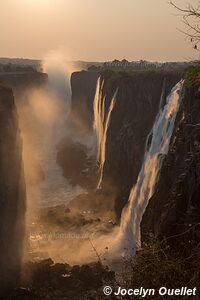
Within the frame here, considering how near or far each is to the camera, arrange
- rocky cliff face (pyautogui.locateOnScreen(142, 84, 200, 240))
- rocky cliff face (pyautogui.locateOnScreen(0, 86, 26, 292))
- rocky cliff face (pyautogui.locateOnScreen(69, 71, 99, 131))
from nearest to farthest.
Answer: rocky cliff face (pyautogui.locateOnScreen(142, 84, 200, 240)) → rocky cliff face (pyautogui.locateOnScreen(0, 86, 26, 292)) → rocky cliff face (pyautogui.locateOnScreen(69, 71, 99, 131))

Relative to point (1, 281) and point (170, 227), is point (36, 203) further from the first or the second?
point (170, 227)

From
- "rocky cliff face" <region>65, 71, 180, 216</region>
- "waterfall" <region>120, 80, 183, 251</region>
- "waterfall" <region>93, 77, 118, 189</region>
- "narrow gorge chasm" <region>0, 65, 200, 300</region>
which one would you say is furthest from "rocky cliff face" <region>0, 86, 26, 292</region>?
"waterfall" <region>93, 77, 118, 189</region>

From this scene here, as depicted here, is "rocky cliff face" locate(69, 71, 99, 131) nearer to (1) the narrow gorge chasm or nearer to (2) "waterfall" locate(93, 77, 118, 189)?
(1) the narrow gorge chasm

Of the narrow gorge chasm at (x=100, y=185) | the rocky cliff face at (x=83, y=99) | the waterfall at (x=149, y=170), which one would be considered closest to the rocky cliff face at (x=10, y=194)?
the narrow gorge chasm at (x=100, y=185)

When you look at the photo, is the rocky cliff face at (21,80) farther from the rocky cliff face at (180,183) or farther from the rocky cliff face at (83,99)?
the rocky cliff face at (180,183)

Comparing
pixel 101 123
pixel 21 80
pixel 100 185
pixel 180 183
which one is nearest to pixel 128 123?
pixel 100 185
